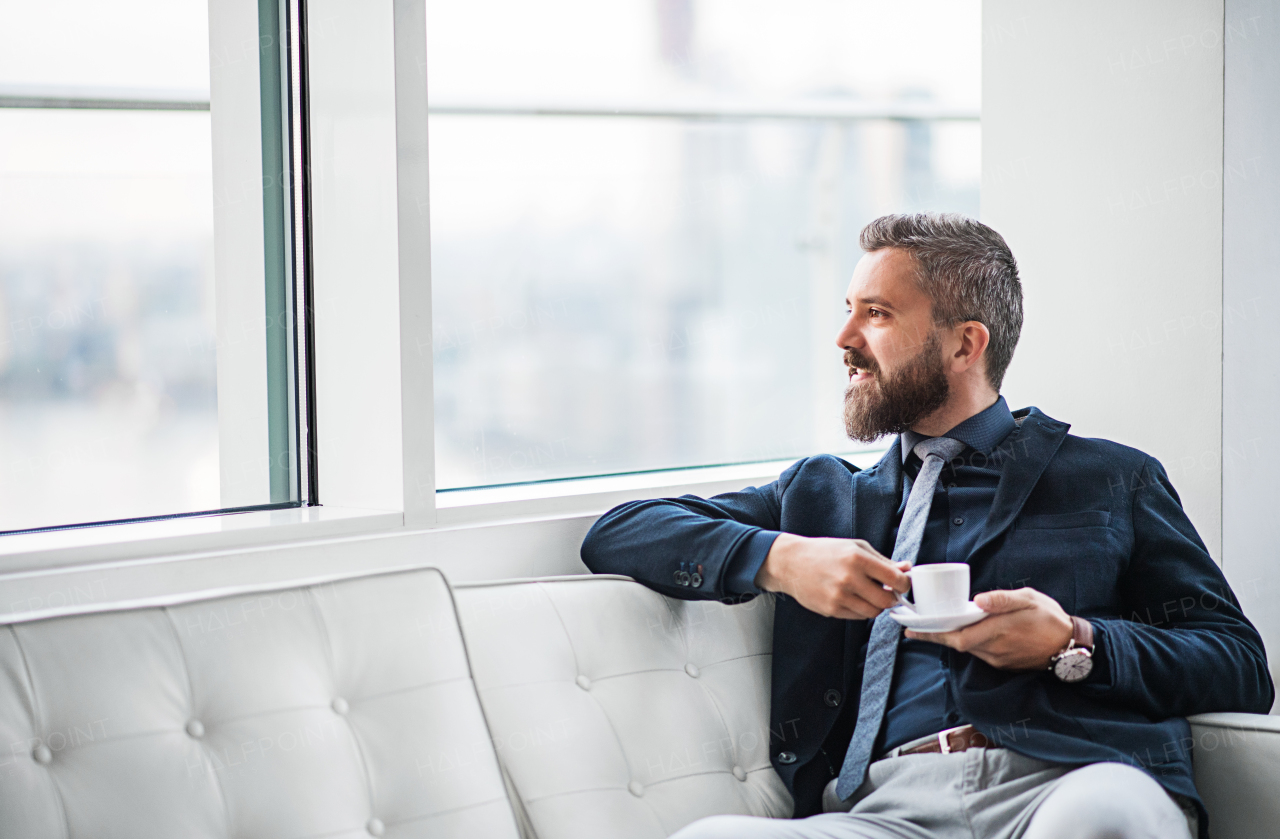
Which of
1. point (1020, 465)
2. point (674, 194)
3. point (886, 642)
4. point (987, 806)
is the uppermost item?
point (674, 194)

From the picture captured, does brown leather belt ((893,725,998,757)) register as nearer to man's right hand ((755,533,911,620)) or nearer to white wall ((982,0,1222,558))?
man's right hand ((755,533,911,620))

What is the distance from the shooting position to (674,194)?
3.86 metres

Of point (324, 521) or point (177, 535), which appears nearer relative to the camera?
point (177, 535)

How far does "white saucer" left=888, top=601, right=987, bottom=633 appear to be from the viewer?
129cm

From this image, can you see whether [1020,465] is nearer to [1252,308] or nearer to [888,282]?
[888,282]

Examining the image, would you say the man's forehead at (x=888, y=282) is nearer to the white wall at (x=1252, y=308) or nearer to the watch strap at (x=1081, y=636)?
the watch strap at (x=1081, y=636)

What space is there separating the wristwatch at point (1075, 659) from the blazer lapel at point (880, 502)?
1.08 feet

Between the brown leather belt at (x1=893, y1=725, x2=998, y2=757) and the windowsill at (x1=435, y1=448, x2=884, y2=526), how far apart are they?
0.70m

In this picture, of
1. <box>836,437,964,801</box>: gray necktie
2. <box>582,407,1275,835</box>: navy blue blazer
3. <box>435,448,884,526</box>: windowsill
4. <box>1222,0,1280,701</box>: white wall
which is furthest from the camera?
<box>1222,0,1280,701</box>: white wall

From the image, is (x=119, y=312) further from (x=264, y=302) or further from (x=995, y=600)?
(x=995, y=600)

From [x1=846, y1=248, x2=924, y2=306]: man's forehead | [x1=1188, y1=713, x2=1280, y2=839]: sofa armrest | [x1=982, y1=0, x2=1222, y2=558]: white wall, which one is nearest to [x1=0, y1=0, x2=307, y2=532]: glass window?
[x1=846, y1=248, x2=924, y2=306]: man's forehead

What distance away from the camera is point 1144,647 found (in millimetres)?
1409

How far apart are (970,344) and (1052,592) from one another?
0.44m

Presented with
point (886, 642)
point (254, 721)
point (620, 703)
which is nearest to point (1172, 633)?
point (886, 642)
